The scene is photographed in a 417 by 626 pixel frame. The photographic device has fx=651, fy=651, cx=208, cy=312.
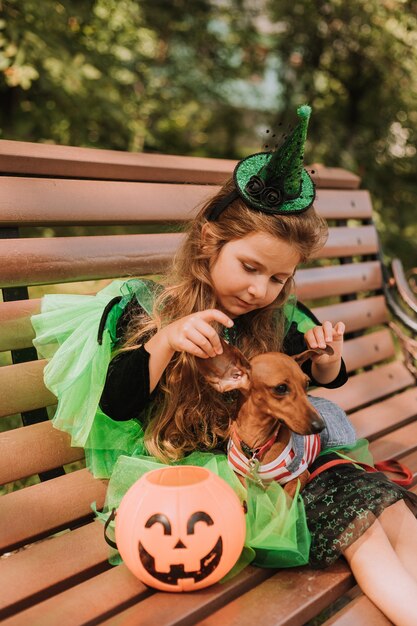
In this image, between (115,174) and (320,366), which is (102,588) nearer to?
(320,366)

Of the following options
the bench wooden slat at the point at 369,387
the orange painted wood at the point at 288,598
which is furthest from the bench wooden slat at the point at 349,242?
the orange painted wood at the point at 288,598

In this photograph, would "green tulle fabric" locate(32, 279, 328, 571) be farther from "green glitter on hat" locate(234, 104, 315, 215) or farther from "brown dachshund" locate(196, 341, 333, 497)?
"green glitter on hat" locate(234, 104, 315, 215)

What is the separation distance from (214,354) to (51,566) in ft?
2.46

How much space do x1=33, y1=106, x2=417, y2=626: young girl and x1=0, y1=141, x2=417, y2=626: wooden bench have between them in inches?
3.9

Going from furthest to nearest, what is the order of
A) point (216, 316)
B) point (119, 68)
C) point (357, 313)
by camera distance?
1. point (119, 68)
2. point (357, 313)
3. point (216, 316)

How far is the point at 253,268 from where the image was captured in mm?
2092

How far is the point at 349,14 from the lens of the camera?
274 inches

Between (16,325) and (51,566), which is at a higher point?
(16,325)

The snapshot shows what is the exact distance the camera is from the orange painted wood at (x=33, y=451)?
6.81 ft

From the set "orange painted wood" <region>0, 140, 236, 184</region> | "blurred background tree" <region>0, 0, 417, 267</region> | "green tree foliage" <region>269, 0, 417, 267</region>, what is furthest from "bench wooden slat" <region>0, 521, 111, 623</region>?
"green tree foliage" <region>269, 0, 417, 267</region>

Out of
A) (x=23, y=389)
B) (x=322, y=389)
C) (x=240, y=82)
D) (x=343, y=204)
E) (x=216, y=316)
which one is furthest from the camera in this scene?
(x=240, y=82)

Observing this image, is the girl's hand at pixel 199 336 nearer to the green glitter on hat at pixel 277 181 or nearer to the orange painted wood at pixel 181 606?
the green glitter on hat at pixel 277 181

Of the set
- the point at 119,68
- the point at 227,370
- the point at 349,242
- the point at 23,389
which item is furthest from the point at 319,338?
the point at 119,68

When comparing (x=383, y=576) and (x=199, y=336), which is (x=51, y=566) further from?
(x=383, y=576)
